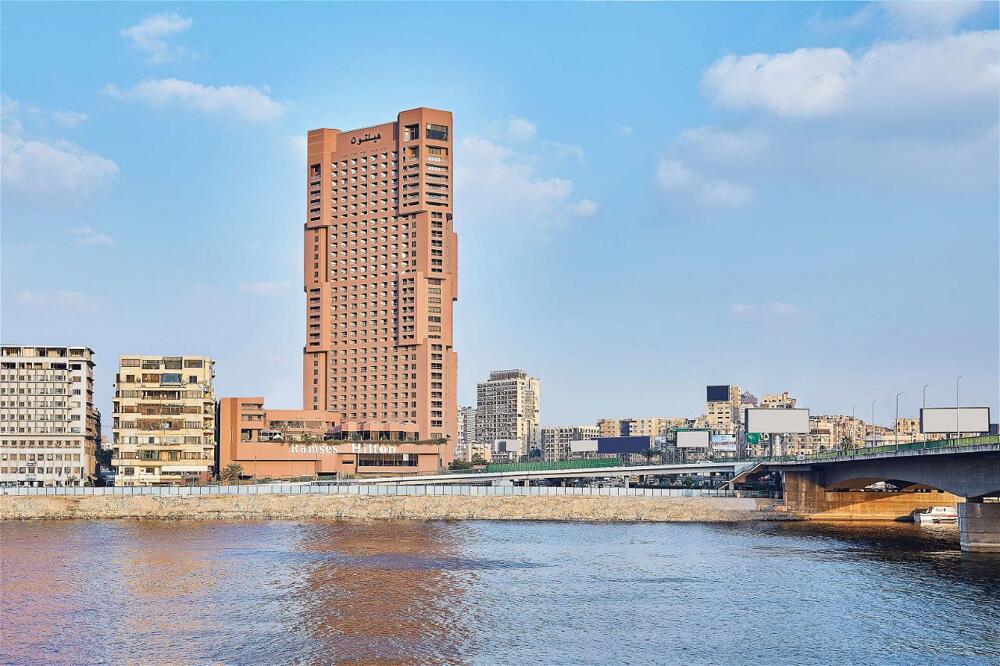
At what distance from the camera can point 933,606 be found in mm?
75750

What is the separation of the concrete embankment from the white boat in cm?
2048

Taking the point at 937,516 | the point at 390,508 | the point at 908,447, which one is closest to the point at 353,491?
the point at 390,508

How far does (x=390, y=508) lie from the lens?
156875 millimetres

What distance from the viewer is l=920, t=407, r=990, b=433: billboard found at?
506 ft

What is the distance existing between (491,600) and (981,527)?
6272 cm

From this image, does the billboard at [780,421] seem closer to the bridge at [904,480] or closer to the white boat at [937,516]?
the bridge at [904,480]

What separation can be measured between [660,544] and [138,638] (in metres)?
70.9

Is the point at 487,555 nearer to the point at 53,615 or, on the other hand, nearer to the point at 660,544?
the point at 660,544

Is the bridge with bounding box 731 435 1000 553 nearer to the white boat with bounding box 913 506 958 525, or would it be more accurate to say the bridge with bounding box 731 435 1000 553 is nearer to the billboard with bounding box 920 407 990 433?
the white boat with bounding box 913 506 958 525

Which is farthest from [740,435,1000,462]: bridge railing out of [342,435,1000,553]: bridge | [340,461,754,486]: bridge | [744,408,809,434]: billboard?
[744,408,809,434]: billboard

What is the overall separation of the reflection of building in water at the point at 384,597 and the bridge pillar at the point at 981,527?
56.6 m

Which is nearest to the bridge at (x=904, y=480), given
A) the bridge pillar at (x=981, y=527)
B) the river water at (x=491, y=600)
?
the bridge pillar at (x=981, y=527)

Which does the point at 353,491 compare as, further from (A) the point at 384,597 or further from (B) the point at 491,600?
(B) the point at 491,600

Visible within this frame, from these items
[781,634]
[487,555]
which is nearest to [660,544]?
[487,555]
